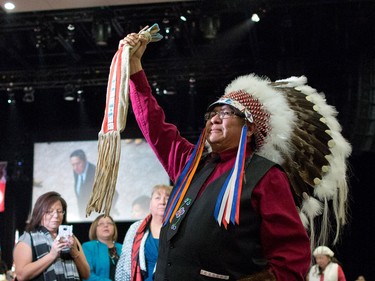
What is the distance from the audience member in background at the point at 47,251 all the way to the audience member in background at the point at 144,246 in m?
0.34

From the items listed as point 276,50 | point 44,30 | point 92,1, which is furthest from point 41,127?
point 92,1

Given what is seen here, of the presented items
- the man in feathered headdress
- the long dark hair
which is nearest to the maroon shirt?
the man in feathered headdress

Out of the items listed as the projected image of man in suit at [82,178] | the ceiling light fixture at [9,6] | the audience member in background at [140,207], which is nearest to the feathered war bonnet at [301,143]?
the ceiling light fixture at [9,6]

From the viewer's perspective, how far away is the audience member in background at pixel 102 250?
4734 mm

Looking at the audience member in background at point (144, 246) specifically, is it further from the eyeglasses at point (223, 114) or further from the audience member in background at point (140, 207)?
the audience member in background at point (140, 207)

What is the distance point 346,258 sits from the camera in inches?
451

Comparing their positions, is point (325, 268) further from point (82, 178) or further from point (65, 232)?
point (82, 178)

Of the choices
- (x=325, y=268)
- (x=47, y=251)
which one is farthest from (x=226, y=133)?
(x=325, y=268)

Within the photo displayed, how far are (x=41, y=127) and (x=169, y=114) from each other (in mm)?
2325

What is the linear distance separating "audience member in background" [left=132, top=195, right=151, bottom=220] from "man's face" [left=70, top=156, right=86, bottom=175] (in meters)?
1.03

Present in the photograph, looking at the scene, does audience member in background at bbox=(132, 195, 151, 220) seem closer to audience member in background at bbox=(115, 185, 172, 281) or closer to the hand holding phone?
audience member in background at bbox=(115, 185, 172, 281)

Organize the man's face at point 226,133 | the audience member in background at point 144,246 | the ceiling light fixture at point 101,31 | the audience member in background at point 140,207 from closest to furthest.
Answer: the man's face at point 226,133 → the audience member in background at point 144,246 → the ceiling light fixture at point 101,31 → the audience member in background at point 140,207

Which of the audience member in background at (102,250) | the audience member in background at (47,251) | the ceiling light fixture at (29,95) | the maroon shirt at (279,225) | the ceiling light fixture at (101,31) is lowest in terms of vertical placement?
the audience member in background at (102,250)

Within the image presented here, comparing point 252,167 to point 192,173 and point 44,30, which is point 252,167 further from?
point 44,30
